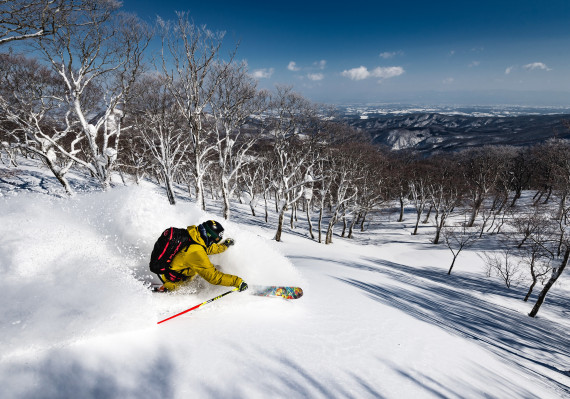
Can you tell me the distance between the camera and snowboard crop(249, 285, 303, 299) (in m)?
4.55

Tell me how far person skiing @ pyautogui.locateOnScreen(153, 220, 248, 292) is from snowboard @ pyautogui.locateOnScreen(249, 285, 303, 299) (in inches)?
19.9

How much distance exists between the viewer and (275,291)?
182 inches

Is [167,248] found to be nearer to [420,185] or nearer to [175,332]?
[175,332]

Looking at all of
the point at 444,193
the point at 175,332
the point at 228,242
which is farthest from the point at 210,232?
the point at 444,193

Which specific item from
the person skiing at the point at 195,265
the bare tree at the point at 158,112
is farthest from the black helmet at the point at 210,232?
the bare tree at the point at 158,112

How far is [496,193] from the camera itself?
31.0 meters

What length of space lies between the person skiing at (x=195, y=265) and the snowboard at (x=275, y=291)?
506mm

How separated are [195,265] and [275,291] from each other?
5.23 ft

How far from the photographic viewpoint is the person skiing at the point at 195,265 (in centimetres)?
376

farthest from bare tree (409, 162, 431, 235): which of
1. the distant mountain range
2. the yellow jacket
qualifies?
the distant mountain range

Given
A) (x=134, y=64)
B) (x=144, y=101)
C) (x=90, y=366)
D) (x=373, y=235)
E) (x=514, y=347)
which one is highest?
(x=134, y=64)

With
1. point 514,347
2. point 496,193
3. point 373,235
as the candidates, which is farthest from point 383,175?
point 514,347

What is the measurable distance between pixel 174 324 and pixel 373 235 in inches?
1103

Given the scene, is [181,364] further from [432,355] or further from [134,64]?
[134,64]
